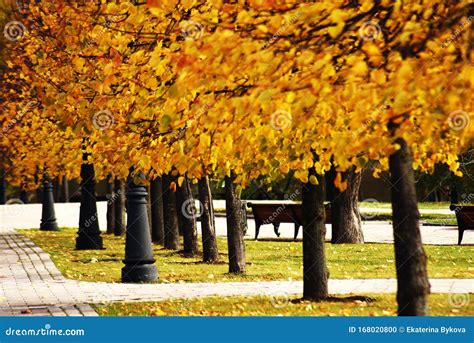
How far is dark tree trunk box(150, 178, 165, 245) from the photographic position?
2342 cm

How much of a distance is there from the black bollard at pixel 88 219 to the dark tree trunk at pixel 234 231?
7.06 m

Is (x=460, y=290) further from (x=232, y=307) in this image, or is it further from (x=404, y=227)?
(x=404, y=227)

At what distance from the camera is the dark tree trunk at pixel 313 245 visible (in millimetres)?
11969

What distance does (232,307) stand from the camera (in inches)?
452

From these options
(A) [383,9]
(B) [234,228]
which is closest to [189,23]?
(A) [383,9]

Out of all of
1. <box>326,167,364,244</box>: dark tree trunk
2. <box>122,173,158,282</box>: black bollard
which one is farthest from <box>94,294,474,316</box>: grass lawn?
<box>326,167,364,244</box>: dark tree trunk

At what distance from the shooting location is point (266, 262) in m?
18.9

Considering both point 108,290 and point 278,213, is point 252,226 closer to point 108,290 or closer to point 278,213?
point 278,213

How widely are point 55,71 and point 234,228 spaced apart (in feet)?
17.5
